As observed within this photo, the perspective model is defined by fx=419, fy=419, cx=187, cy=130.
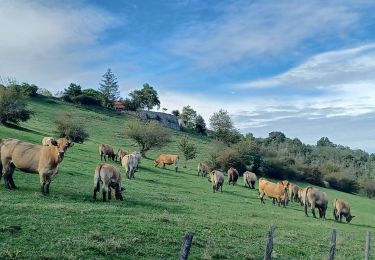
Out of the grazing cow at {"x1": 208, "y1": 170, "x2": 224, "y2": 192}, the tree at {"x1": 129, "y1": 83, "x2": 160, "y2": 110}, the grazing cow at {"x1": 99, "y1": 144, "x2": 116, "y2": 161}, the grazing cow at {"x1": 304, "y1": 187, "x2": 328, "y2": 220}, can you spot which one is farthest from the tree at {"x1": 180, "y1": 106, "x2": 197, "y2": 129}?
the grazing cow at {"x1": 304, "y1": 187, "x2": 328, "y2": 220}

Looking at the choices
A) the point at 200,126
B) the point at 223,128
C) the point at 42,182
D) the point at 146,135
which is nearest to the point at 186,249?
the point at 42,182

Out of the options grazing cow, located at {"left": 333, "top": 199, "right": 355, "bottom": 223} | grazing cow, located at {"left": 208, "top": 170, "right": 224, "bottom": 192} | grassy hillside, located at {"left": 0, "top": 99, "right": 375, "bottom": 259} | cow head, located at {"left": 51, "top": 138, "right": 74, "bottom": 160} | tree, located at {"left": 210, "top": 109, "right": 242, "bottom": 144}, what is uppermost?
tree, located at {"left": 210, "top": 109, "right": 242, "bottom": 144}

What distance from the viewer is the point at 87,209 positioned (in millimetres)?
14234

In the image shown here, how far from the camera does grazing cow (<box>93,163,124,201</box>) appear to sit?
17484mm

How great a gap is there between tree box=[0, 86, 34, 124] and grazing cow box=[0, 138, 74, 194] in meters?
30.5

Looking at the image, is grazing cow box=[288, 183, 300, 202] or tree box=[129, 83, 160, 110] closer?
grazing cow box=[288, 183, 300, 202]

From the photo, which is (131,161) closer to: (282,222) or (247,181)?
(282,222)

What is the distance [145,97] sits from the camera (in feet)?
359

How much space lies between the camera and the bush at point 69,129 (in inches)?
1829

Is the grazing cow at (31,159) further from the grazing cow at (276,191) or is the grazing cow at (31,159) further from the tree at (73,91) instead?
the tree at (73,91)

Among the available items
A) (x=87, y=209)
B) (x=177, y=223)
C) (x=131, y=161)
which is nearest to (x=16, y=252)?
(x=87, y=209)

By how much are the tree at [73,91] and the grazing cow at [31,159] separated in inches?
2835

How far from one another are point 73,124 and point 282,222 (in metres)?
32.6

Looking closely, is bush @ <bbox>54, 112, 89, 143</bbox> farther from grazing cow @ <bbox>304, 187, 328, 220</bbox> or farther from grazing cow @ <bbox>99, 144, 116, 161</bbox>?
grazing cow @ <bbox>304, 187, 328, 220</bbox>
